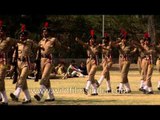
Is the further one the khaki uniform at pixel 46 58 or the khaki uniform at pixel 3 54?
the khaki uniform at pixel 46 58

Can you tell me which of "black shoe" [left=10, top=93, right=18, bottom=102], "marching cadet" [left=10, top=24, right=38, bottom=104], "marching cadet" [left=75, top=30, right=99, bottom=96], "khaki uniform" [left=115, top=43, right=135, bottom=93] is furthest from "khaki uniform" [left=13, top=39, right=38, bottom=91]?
"khaki uniform" [left=115, top=43, right=135, bottom=93]

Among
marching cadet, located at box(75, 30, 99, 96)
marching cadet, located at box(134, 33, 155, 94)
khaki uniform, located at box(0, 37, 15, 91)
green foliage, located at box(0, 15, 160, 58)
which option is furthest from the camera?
green foliage, located at box(0, 15, 160, 58)

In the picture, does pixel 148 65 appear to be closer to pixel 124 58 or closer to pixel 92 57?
pixel 124 58

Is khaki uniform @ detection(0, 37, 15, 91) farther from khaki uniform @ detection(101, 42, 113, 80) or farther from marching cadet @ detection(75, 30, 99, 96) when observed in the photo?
khaki uniform @ detection(101, 42, 113, 80)

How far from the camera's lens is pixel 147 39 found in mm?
17984

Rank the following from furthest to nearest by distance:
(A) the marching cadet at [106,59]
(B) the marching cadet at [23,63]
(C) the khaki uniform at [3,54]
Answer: (A) the marching cadet at [106,59] < (B) the marching cadet at [23,63] < (C) the khaki uniform at [3,54]

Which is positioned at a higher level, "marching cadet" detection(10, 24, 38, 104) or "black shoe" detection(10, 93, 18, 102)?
"marching cadet" detection(10, 24, 38, 104)

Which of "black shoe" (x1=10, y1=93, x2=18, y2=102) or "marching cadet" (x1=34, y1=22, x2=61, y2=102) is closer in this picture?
"black shoe" (x1=10, y1=93, x2=18, y2=102)

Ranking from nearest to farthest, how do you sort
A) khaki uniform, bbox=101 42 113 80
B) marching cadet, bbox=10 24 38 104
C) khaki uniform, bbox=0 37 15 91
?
khaki uniform, bbox=0 37 15 91, marching cadet, bbox=10 24 38 104, khaki uniform, bbox=101 42 113 80

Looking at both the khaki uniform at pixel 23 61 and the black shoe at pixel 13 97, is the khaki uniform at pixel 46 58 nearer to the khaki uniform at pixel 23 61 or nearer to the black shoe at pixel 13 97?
the khaki uniform at pixel 23 61

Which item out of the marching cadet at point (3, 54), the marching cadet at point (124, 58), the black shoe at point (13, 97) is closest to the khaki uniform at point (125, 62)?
the marching cadet at point (124, 58)

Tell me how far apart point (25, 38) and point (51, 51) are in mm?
1074
